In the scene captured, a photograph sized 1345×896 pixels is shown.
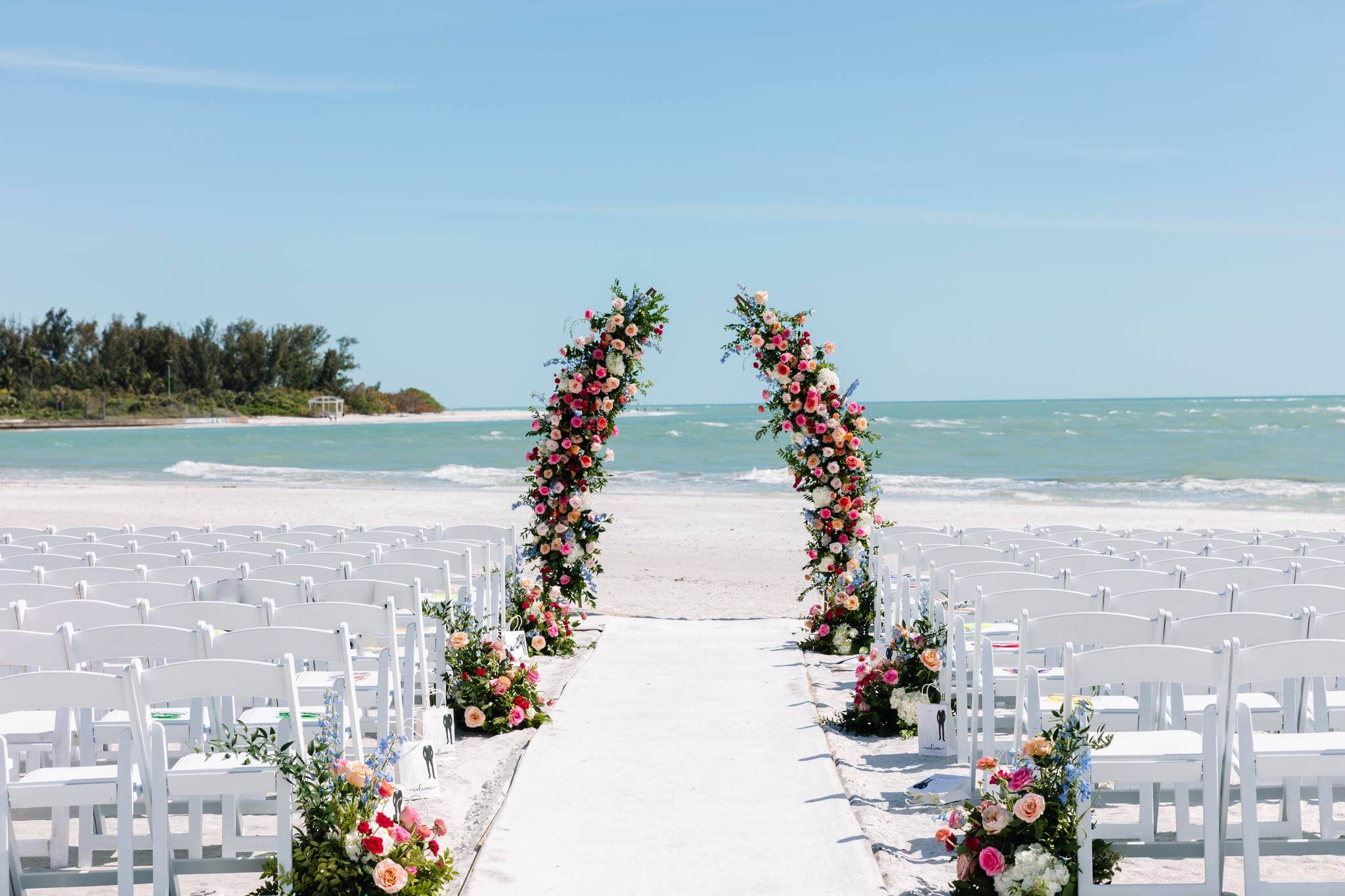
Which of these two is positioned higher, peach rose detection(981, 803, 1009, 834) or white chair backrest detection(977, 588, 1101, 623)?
white chair backrest detection(977, 588, 1101, 623)

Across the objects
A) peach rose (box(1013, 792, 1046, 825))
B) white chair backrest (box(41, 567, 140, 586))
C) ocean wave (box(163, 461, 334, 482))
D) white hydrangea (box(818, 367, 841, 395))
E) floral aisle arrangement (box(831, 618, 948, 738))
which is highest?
white hydrangea (box(818, 367, 841, 395))

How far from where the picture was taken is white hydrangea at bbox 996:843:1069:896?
3520 millimetres

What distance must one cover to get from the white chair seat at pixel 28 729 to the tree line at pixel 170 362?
8733 centimetres

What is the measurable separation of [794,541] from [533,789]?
11.9 m

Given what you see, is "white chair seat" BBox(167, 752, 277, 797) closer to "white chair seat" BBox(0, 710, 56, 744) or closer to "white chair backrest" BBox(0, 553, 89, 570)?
"white chair seat" BBox(0, 710, 56, 744)

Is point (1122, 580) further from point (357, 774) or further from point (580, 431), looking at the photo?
point (580, 431)

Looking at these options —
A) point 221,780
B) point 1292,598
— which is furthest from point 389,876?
point 1292,598

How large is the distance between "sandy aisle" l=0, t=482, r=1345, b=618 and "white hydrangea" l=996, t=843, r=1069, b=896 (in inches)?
272

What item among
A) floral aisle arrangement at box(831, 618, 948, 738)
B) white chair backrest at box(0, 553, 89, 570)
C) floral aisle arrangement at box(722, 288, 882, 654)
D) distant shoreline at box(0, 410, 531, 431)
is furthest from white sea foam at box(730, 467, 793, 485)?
distant shoreline at box(0, 410, 531, 431)

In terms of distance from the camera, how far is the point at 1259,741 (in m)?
3.76

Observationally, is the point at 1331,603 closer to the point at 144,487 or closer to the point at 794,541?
the point at 794,541

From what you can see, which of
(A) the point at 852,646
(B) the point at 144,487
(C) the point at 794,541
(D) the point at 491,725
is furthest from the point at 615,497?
(D) the point at 491,725

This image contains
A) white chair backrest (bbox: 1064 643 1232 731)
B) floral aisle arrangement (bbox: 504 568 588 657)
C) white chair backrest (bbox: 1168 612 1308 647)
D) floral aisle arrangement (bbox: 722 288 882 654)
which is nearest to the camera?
white chair backrest (bbox: 1064 643 1232 731)

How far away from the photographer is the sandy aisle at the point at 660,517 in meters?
12.3
